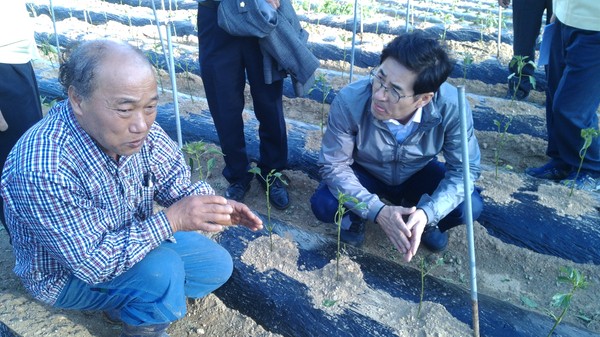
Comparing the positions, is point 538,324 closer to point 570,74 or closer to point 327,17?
point 570,74

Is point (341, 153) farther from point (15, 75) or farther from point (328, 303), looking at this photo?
point (15, 75)

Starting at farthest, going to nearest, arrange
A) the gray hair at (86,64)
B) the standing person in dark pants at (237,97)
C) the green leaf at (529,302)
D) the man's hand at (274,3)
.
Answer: the standing person in dark pants at (237,97)
the man's hand at (274,3)
the green leaf at (529,302)
the gray hair at (86,64)

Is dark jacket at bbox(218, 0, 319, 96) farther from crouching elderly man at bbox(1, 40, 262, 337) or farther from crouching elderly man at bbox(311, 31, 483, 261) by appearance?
crouching elderly man at bbox(1, 40, 262, 337)

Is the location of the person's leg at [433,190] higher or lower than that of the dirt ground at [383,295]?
higher

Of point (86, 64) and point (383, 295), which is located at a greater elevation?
point (86, 64)

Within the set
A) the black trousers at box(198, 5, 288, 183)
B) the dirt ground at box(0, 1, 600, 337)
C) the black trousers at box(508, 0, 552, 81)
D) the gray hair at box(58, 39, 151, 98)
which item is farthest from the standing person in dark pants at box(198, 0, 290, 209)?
the black trousers at box(508, 0, 552, 81)

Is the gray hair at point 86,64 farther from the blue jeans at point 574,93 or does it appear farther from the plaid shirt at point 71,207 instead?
the blue jeans at point 574,93

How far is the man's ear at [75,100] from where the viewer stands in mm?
1427

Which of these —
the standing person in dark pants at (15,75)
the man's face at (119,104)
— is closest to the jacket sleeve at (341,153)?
the man's face at (119,104)

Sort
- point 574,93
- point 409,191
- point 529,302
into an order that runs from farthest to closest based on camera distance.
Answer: point 574,93 < point 409,191 < point 529,302

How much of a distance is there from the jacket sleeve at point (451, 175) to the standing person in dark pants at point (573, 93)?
0.84 metres

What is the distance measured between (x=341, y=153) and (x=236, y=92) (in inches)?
28.6

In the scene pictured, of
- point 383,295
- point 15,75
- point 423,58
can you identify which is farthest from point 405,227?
point 15,75

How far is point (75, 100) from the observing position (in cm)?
144
